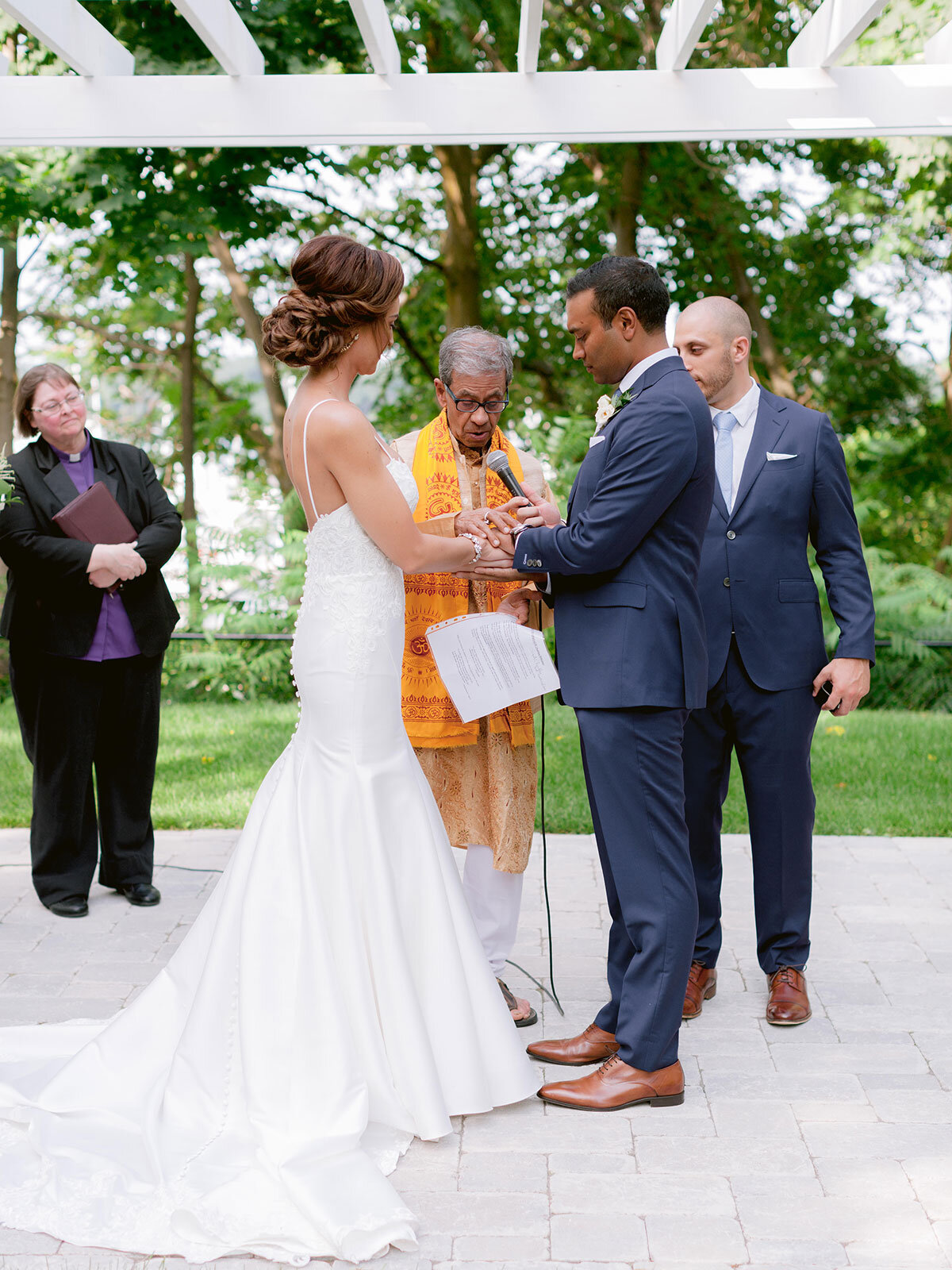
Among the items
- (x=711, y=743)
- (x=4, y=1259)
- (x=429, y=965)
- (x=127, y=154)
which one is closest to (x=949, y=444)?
(x=127, y=154)

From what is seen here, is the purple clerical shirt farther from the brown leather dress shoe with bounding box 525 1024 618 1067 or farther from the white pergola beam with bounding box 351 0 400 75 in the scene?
the brown leather dress shoe with bounding box 525 1024 618 1067

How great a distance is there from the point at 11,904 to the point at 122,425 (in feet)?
38.9

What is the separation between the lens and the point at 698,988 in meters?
4.01

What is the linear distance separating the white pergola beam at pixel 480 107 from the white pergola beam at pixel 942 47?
3.4 inches

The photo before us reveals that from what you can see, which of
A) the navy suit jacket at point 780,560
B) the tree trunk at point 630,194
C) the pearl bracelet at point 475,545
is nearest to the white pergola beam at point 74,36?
the pearl bracelet at point 475,545

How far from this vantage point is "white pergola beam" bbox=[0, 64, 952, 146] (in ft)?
14.3

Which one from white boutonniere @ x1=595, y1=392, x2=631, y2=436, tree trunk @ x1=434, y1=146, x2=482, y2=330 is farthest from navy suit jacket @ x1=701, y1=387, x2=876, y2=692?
tree trunk @ x1=434, y1=146, x2=482, y2=330

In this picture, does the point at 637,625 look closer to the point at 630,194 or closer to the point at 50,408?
the point at 50,408

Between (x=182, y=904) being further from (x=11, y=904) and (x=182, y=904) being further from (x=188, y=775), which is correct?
(x=188, y=775)

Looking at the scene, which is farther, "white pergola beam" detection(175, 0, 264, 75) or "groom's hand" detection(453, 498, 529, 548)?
"white pergola beam" detection(175, 0, 264, 75)

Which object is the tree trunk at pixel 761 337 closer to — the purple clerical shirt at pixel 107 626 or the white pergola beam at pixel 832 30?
the white pergola beam at pixel 832 30

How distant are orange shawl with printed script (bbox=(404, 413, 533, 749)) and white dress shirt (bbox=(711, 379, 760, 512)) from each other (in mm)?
695

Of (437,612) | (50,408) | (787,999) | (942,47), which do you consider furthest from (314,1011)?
(942,47)

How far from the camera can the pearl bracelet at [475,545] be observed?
3.40m
